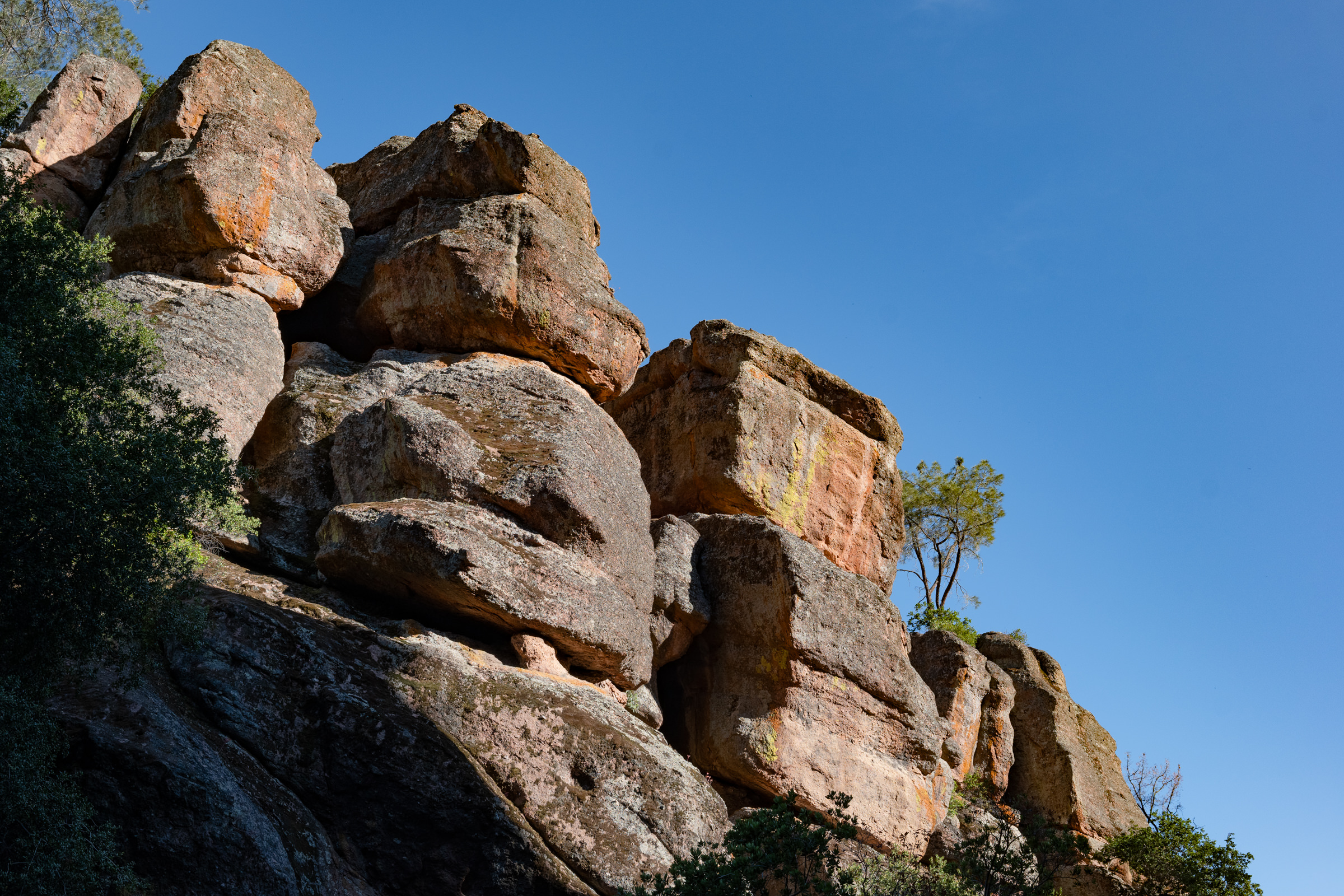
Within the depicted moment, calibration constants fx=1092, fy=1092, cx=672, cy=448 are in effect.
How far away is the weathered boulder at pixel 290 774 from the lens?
10234mm

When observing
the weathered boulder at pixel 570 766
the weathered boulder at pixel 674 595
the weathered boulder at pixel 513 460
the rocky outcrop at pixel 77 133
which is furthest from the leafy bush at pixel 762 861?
the rocky outcrop at pixel 77 133

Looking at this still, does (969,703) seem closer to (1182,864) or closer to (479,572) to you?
(1182,864)

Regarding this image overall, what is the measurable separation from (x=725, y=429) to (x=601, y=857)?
1151 centimetres

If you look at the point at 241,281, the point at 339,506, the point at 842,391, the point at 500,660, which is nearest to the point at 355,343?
the point at 241,281

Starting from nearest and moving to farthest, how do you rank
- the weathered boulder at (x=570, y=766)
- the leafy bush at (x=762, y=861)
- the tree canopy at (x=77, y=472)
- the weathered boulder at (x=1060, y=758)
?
the tree canopy at (x=77, y=472), the leafy bush at (x=762, y=861), the weathered boulder at (x=570, y=766), the weathered boulder at (x=1060, y=758)

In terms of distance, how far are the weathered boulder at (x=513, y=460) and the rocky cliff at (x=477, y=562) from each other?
0.22ft

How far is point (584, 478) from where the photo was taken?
58.6 feet

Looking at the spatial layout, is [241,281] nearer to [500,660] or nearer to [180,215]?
[180,215]

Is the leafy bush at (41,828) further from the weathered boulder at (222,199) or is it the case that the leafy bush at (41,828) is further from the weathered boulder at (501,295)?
the weathered boulder at (501,295)

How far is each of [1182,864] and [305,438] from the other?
21094 millimetres

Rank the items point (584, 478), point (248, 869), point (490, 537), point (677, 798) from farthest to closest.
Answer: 1. point (584, 478)
2. point (490, 537)
3. point (677, 798)
4. point (248, 869)

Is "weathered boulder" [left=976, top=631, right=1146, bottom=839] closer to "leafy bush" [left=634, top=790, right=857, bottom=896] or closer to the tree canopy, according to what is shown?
"leafy bush" [left=634, top=790, right=857, bottom=896]

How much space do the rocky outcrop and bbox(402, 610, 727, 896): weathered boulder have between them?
14.5 meters

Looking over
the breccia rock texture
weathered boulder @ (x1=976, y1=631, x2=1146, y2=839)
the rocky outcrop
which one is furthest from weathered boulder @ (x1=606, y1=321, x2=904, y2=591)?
the rocky outcrop
